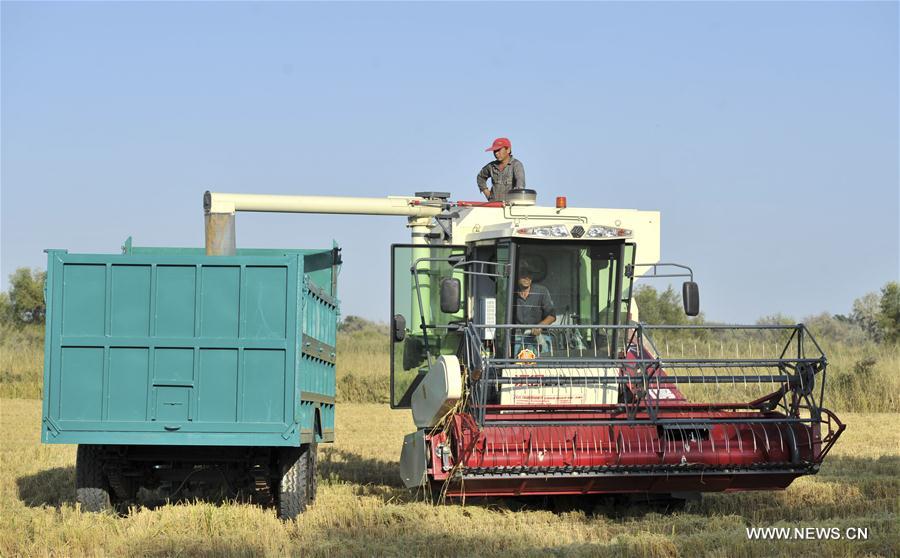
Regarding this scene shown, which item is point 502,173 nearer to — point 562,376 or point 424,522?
point 562,376

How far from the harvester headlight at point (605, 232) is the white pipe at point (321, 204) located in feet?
7.55

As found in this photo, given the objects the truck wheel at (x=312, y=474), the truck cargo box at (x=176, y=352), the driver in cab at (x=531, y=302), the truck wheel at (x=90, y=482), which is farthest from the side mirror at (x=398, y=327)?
the truck wheel at (x=90, y=482)

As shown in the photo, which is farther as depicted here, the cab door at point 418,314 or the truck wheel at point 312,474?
the cab door at point 418,314

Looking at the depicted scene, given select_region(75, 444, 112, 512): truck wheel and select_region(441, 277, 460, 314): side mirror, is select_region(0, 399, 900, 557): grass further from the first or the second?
select_region(441, 277, 460, 314): side mirror

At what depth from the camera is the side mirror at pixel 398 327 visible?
11320 mm

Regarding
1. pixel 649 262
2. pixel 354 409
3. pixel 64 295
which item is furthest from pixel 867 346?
pixel 64 295

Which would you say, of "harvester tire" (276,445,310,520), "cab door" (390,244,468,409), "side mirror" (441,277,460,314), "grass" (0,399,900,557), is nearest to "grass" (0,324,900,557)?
"grass" (0,399,900,557)

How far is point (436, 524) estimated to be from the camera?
29.6 feet

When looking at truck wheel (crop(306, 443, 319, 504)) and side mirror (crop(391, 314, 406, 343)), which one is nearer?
truck wheel (crop(306, 443, 319, 504))

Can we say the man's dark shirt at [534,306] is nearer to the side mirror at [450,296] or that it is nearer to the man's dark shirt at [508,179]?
the side mirror at [450,296]

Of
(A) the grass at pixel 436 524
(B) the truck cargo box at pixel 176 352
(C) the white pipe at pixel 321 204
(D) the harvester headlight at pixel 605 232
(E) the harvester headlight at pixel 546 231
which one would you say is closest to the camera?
(A) the grass at pixel 436 524

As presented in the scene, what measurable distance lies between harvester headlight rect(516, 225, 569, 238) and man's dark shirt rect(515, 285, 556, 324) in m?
0.50

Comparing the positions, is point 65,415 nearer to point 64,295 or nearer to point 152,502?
point 64,295

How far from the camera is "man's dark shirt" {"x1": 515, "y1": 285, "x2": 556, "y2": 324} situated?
10898mm
